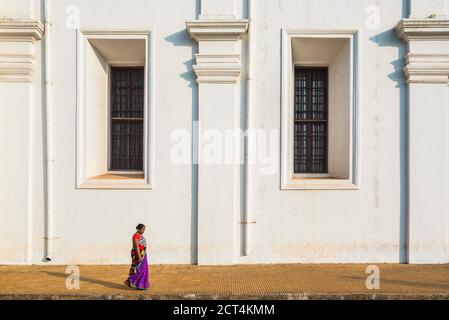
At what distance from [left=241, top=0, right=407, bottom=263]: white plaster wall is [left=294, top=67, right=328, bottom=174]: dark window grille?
1103mm

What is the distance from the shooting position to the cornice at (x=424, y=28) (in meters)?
9.31

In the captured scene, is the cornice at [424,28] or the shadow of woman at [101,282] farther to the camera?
the cornice at [424,28]

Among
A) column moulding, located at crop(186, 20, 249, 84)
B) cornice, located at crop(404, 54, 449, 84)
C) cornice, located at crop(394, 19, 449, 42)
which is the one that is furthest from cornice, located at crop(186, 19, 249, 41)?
cornice, located at crop(404, 54, 449, 84)

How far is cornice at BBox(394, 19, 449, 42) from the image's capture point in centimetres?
931

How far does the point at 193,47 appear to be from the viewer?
969 cm

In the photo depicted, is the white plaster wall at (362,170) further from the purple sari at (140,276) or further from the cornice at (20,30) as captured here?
the cornice at (20,30)

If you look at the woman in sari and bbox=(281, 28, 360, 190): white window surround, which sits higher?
bbox=(281, 28, 360, 190): white window surround

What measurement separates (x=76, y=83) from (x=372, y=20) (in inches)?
274

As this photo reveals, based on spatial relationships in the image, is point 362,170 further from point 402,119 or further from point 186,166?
point 186,166

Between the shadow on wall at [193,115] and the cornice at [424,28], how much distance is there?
465 cm

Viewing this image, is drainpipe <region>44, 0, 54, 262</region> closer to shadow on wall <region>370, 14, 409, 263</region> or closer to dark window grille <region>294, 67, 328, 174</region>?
dark window grille <region>294, 67, 328, 174</region>

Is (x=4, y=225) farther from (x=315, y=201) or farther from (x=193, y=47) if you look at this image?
(x=315, y=201)

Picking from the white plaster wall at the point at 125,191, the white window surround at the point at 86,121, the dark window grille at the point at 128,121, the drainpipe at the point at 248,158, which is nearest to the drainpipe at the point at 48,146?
the white plaster wall at the point at 125,191

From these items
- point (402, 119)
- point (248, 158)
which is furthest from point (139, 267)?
point (402, 119)
